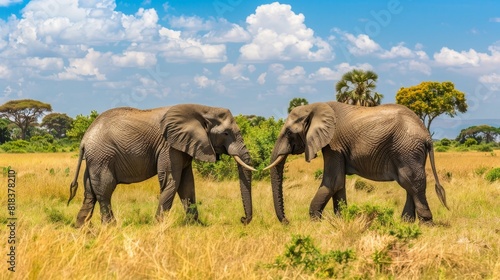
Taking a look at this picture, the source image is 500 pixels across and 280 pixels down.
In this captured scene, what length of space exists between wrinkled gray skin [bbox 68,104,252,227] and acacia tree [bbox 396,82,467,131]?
52493mm

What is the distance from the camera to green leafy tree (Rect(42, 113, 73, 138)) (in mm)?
82000

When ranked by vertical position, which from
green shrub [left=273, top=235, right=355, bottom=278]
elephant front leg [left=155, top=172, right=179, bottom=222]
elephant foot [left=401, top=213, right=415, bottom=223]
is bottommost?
elephant foot [left=401, top=213, right=415, bottom=223]

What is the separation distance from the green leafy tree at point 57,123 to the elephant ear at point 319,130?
7483 centimetres

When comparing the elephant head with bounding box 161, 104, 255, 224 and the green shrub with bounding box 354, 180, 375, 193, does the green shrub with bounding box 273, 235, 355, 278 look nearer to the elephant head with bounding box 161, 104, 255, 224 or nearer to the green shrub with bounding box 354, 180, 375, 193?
the elephant head with bounding box 161, 104, 255, 224

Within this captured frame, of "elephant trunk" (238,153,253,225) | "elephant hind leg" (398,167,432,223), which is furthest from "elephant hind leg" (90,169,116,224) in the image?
"elephant hind leg" (398,167,432,223)

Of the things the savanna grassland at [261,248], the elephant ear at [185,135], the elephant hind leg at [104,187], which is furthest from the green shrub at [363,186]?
the elephant hind leg at [104,187]

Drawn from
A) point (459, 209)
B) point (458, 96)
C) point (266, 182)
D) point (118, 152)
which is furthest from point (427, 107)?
point (118, 152)

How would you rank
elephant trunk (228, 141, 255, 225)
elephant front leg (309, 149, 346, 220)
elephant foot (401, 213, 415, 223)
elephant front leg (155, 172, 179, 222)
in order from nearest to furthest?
elephant trunk (228, 141, 255, 225)
elephant front leg (155, 172, 179, 222)
elephant front leg (309, 149, 346, 220)
elephant foot (401, 213, 415, 223)

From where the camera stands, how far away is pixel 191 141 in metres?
10.6

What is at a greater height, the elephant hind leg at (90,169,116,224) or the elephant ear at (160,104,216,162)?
Result: the elephant ear at (160,104,216,162)

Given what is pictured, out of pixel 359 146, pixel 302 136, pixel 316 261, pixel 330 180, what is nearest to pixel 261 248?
pixel 316 261

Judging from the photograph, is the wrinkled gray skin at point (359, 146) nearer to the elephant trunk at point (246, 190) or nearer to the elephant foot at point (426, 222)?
the elephant foot at point (426, 222)

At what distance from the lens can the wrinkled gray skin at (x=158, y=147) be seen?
10.6 m

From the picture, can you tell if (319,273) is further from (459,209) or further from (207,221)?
(459,209)
